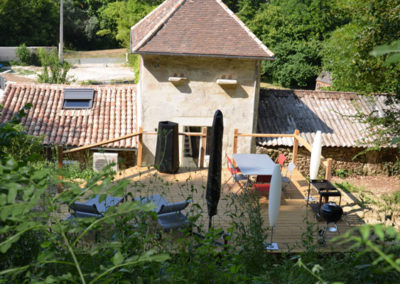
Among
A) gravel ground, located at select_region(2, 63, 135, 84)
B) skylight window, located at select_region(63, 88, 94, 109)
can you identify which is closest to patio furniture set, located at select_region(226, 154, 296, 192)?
skylight window, located at select_region(63, 88, 94, 109)

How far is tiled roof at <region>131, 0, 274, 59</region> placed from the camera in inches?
501

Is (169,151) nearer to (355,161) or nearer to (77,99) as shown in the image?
(77,99)

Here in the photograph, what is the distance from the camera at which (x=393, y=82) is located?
12.2 meters

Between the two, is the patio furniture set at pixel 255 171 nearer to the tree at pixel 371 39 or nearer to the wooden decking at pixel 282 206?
the wooden decking at pixel 282 206

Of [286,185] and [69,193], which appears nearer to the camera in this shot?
[69,193]

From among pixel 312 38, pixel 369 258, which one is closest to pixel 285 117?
pixel 369 258

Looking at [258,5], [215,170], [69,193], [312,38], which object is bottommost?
[215,170]

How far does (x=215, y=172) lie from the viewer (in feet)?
21.6

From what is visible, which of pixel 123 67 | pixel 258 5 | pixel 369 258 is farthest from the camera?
pixel 258 5

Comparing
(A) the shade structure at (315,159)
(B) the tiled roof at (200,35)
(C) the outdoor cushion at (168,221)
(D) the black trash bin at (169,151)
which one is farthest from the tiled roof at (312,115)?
(C) the outdoor cushion at (168,221)

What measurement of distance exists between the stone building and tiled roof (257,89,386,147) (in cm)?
190

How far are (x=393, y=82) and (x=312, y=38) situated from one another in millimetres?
26221

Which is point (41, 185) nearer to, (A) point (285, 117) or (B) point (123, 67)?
(A) point (285, 117)

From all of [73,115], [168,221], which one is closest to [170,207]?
[168,221]
